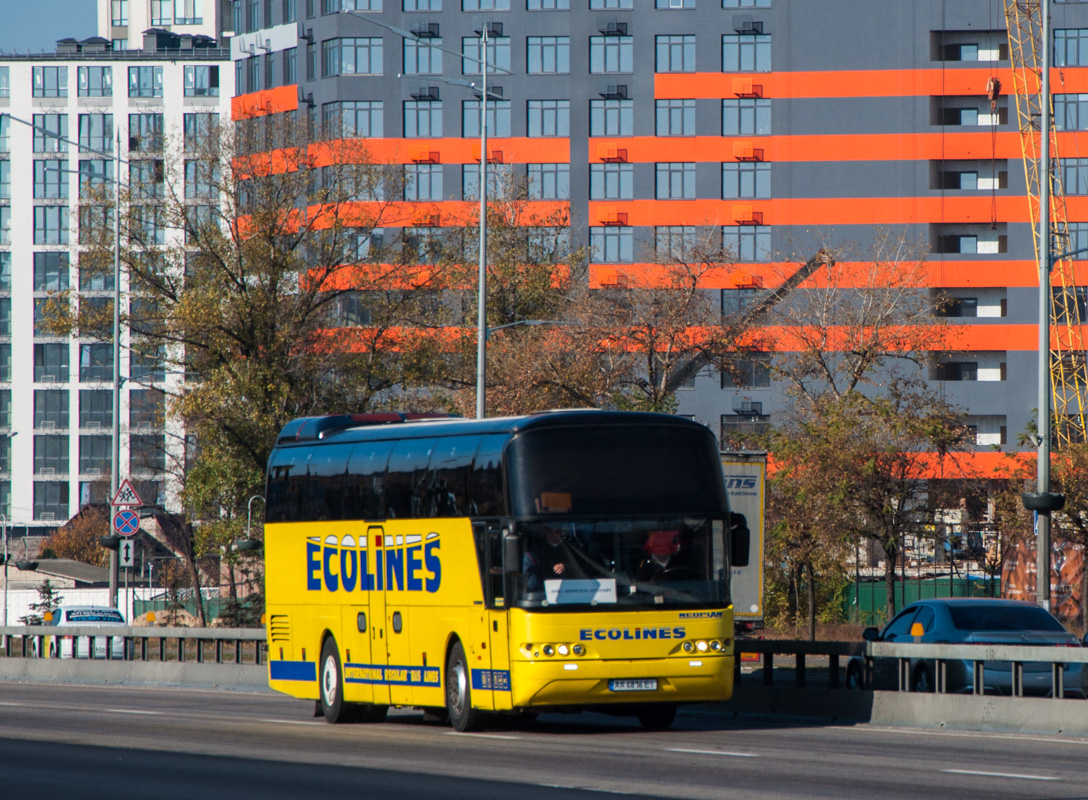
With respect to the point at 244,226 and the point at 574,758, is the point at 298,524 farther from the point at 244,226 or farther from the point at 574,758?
the point at 244,226

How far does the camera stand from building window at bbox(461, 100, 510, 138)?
303 ft

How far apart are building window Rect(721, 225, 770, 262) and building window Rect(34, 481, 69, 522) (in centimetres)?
5685

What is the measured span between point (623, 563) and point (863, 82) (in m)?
73.6

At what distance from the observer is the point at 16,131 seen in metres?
126

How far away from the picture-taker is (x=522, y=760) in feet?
49.4

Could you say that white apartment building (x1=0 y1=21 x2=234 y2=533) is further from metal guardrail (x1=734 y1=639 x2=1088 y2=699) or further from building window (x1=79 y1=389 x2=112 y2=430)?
metal guardrail (x1=734 y1=639 x2=1088 y2=699)

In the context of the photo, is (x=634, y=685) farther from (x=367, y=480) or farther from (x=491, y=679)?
(x=367, y=480)

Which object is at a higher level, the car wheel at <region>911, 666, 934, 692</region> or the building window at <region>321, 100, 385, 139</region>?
the building window at <region>321, 100, 385, 139</region>

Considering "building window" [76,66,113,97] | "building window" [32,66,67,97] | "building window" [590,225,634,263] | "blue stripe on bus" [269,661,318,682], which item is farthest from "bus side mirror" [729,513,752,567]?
"building window" [32,66,67,97]

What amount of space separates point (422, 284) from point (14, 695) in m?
25.4

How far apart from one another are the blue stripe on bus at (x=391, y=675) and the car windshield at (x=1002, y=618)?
266 inches

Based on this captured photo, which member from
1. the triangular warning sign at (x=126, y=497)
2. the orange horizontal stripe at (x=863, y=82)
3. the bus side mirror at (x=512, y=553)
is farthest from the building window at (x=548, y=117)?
the bus side mirror at (x=512, y=553)

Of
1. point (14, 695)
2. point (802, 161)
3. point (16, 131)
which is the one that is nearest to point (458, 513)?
point (14, 695)

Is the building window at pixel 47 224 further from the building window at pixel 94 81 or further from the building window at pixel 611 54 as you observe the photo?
the building window at pixel 611 54
